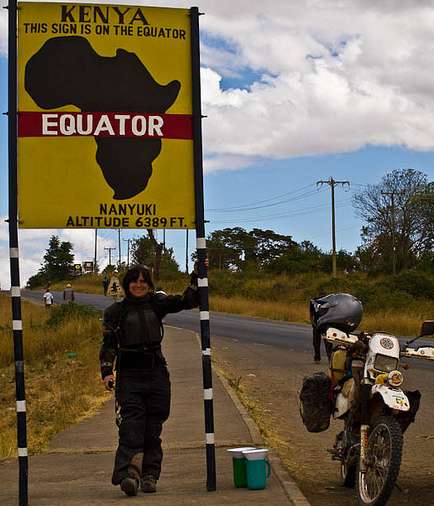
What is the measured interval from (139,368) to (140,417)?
33 cm

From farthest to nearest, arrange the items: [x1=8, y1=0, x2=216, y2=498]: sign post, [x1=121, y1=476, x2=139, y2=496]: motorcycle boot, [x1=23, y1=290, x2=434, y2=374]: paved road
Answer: [x1=23, y1=290, x2=434, y2=374]: paved road, [x1=8, y1=0, x2=216, y2=498]: sign post, [x1=121, y1=476, x2=139, y2=496]: motorcycle boot

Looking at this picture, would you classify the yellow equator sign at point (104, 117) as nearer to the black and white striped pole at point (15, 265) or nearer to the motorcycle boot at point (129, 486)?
the black and white striped pole at point (15, 265)

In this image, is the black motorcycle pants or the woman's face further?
the woman's face

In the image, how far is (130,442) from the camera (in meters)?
6.66

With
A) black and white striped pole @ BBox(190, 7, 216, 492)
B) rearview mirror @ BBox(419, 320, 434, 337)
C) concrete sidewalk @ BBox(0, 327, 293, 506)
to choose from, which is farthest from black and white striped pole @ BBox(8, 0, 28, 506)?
rearview mirror @ BBox(419, 320, 434, 337)

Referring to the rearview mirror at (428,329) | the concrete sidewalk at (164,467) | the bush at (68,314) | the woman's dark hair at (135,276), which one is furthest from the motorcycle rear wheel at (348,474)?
the bush at (68,314)

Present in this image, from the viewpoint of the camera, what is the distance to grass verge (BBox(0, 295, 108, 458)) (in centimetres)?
1166

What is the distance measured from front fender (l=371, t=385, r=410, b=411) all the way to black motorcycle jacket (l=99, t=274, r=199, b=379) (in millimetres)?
1409

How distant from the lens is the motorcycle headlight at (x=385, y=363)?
647 cm

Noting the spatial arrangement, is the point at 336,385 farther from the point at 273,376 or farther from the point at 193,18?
the point at 273,376

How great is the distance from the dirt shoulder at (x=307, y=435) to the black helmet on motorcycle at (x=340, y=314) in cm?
124

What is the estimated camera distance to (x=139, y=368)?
6.77m

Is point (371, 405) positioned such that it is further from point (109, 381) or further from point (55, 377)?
point (55, 377)

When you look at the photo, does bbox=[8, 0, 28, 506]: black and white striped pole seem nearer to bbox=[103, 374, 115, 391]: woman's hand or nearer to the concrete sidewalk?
the concrete sidewalk
